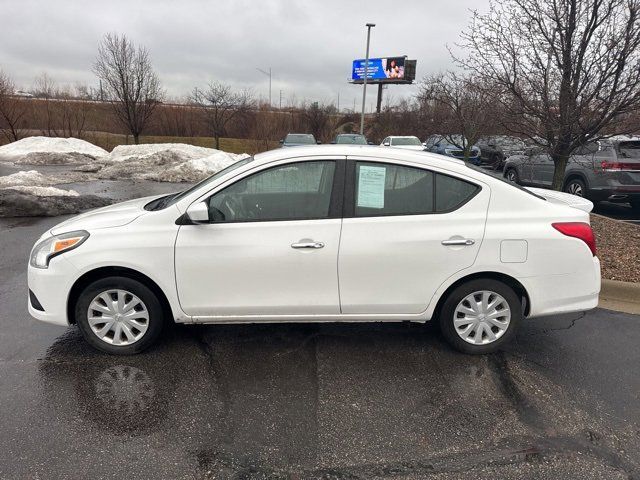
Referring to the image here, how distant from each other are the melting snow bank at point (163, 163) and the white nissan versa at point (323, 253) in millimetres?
12884

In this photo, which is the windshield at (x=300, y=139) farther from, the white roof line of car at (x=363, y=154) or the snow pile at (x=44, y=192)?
the white roof line of car at (x=363, y=154)

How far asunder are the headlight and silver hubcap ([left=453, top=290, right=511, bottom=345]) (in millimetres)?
3076

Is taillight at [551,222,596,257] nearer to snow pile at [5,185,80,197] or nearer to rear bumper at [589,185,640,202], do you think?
rear bumper at [589,185,640,202]

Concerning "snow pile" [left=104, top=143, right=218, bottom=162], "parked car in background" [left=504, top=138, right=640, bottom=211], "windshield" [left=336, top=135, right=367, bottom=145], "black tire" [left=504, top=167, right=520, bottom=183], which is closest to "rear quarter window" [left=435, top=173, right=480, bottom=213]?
"parked car in background" [left=504, top=138, right=640, bottom=211]

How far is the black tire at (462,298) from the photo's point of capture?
3365mm

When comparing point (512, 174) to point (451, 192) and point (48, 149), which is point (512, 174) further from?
point (48, 149)

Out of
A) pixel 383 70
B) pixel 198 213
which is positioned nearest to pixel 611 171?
pixel 198 213

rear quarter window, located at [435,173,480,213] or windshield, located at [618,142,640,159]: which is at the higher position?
windshield, located at [618,142,640,159]

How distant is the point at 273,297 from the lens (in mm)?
3283

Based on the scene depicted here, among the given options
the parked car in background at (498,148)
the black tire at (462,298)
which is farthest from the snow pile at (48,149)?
the black tire at (462,298)

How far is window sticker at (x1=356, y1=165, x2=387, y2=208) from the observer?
3.28 meters

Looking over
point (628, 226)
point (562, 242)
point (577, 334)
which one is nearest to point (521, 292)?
point (562, 242)

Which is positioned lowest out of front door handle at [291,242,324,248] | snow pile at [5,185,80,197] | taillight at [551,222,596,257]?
snow pile at [5,185,80,197]

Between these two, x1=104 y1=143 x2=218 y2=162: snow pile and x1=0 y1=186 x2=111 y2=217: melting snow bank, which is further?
x1=104 y1=143 x2=218 y2=162: snow pile
